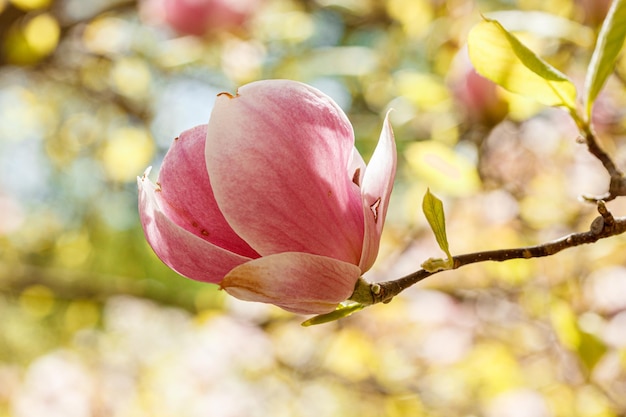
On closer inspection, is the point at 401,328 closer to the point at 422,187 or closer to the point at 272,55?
the point at 422,187

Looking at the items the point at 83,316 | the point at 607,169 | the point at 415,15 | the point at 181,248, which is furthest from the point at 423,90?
the point at 83,316

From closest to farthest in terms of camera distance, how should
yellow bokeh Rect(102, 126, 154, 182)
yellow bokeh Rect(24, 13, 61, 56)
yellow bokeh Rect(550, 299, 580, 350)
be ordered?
yellow bokeh Rect(550, 299, 580, 350) < yellow bokeh Rect(24, 13, 61, 56) < yellow bokeh Rect(102, 126, 154, 182)

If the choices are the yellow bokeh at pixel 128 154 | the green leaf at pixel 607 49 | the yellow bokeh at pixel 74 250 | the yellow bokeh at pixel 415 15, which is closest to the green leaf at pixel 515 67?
the green leaf at pixel 607 49

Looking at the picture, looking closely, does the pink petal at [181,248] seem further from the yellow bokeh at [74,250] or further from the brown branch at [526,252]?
the yellow bokeh at [74,250]

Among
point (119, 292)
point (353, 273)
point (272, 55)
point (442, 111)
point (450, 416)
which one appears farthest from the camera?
point (272, 55)

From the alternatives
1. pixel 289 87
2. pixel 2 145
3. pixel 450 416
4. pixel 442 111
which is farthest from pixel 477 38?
pixel 2 145

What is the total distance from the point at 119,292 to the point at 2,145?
145 centimetres

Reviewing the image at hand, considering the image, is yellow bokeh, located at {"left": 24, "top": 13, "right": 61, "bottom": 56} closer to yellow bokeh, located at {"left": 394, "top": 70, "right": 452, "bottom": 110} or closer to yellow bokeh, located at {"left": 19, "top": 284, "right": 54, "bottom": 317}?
yellow bokeh, located at {"left": 19, "top": 284, "right": 54, "bottom": 317}

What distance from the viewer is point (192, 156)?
1.14 ft

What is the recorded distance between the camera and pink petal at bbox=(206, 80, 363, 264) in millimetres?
326

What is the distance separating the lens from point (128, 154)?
4.94 feet

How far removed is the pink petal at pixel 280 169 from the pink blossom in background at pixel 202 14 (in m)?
1.00

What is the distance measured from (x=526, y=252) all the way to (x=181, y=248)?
168 millimetres

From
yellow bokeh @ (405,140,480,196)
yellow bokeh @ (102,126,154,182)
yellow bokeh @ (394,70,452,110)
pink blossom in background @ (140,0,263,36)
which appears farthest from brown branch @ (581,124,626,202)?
yellow bokeh @ (102,126,154,182)
